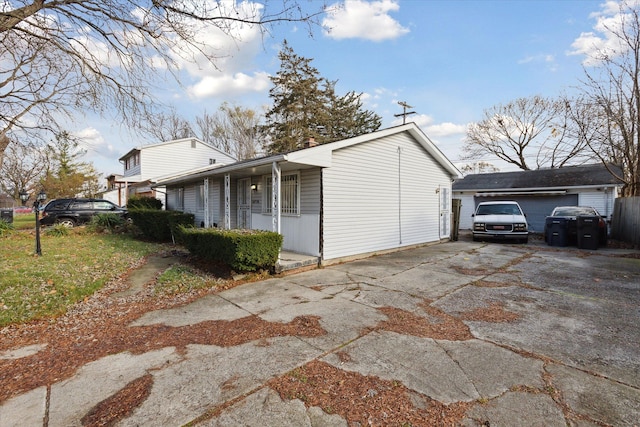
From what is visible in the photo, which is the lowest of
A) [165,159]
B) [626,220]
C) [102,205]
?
[626,220]

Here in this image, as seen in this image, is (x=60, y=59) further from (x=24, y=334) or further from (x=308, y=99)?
(x=308, y=99)

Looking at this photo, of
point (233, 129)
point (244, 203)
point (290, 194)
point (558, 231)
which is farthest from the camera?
point (233, 129)

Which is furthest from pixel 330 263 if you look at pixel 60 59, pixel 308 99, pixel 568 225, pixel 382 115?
pixel 382 115

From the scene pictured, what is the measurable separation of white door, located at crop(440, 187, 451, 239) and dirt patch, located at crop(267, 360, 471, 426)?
35.9ft

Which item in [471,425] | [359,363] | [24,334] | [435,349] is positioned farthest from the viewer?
[24,334]

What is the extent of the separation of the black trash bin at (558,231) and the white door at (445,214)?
3742 mm

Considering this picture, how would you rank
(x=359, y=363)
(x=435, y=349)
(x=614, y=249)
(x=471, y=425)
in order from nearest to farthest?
(x=471, y=425) < (x=359, y=363) < (x=435, y=349) < (x=614, y=249)

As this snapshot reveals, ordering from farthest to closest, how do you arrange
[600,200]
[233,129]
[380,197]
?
1. [233,129]
2. [600,200]
3. [380,197]

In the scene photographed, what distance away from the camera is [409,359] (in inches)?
126

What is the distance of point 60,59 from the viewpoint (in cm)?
576

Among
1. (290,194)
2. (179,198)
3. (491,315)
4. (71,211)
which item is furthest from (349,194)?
(71,211)

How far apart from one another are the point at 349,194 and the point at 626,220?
38.8ft

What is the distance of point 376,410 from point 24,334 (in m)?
4.72

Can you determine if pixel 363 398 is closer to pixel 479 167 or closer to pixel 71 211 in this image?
pixel 71 211
